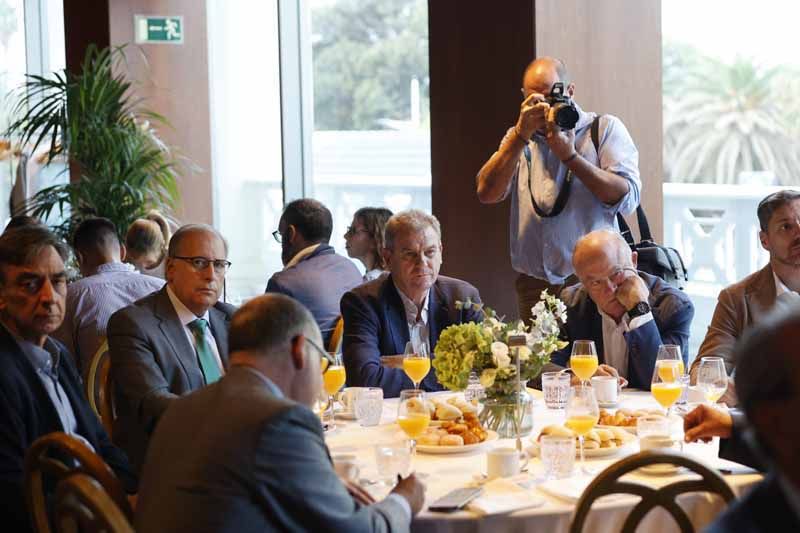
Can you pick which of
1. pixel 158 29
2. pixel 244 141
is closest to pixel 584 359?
pixel 158 29

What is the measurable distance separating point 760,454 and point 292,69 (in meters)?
7.26

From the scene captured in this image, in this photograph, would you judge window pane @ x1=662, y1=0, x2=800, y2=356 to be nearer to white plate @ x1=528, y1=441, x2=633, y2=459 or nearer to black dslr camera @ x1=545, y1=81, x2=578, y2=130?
black dslr camera @ x1=545, y1=81, x2=578, y2=130

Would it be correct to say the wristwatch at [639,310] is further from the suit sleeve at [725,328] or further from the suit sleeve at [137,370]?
the suit sleeve at [137,370]

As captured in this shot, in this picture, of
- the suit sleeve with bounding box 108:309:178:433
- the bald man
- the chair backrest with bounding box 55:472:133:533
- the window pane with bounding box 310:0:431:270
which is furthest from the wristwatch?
the window pane with bounding box 310:0:431:270

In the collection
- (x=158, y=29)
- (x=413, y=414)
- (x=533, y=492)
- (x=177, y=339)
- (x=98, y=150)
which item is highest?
(x=158, y=29)

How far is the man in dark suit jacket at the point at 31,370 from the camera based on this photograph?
2.86 m

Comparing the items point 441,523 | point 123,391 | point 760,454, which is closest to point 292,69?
point 123,391

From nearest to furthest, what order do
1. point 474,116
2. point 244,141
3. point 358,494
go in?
point 358,494 < point 474,116 < point 244,141

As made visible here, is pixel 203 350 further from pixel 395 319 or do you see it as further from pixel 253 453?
pixel 253 453

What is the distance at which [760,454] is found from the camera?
1281mm

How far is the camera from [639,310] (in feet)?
12.3

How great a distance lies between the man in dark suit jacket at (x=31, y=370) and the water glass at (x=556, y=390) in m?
1.23

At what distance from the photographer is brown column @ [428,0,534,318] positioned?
5.47 meters

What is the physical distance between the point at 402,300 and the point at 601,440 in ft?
4.23
